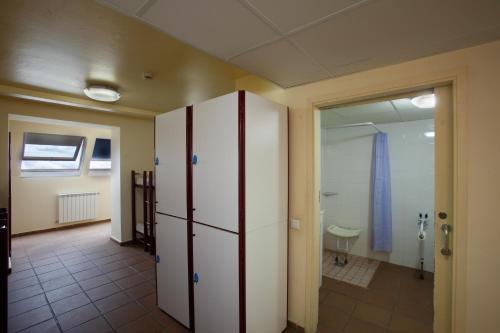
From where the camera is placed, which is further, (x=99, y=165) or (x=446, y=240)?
(x=99, y=165)

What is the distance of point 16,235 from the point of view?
4410 mm

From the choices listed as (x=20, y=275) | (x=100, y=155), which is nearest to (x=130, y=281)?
(x=20, y=275)

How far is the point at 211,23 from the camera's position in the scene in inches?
46.4

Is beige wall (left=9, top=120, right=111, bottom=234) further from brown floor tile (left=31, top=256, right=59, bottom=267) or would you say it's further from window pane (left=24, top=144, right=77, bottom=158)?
brown floor tile (left=31, top=256, right=59, bottom=267)

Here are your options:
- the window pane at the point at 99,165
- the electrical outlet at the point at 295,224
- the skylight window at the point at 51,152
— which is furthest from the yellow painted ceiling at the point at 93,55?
the window pane at the point at 99,165

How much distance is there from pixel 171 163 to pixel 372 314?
255 cm

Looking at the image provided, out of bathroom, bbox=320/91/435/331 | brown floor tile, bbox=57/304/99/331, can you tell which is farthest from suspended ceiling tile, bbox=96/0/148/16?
brown floor tile, bbox=57/304/99/331

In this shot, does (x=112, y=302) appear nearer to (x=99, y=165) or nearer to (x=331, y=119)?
(x=331, y=119)

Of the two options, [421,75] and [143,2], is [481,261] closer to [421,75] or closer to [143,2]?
[421,75]

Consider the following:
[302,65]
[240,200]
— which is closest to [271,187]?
[240,200]

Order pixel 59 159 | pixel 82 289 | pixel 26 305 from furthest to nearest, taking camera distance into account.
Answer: pixel 59 159 → pixel 82 289 → pixel 26 305

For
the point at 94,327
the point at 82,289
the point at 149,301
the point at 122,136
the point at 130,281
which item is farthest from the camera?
the point at 122,136

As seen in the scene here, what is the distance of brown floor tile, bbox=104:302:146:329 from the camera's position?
2127 millimetres

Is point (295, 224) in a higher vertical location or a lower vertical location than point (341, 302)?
higher
